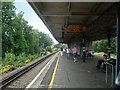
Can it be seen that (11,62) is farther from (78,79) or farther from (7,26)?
(7,26)

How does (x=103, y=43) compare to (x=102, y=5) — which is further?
(x=103, y=43)

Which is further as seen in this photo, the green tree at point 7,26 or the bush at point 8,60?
the green tree at point 7,26

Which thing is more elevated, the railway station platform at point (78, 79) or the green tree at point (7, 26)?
the green tree at point (7, 26)

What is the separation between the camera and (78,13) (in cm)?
873

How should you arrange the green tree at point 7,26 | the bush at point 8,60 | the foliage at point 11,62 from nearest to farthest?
the foliage at point 11,62 < the bush at point 8,60 < the green tree at point 7,26

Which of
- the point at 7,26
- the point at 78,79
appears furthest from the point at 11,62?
the point at 7,26

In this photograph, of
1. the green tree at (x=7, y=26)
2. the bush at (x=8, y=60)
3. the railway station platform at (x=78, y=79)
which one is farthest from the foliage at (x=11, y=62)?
the green tree at (x=7, y=26)

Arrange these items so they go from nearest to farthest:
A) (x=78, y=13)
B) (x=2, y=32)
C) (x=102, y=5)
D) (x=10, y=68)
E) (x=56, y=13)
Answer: (x=102, y=5) < (x=78, y=13) < (x=56, y=13) < (x=10, y=68) < (x=2, y=32)

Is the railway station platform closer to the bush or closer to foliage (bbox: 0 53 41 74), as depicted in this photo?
foliage (bbox: 0 53 41 74)

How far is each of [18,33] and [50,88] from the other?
29617 mm

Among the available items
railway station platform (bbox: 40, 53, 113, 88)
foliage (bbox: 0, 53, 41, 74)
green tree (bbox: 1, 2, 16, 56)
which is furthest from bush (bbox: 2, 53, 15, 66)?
green tree (bbox: 1, 2, 16, 56)

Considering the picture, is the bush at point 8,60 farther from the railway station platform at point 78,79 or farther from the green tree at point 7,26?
the green tree at point 7,26

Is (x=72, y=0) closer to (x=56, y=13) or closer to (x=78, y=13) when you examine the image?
(x=78, y=13)

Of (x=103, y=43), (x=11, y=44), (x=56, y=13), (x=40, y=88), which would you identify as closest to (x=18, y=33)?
(x=11, y=44)
